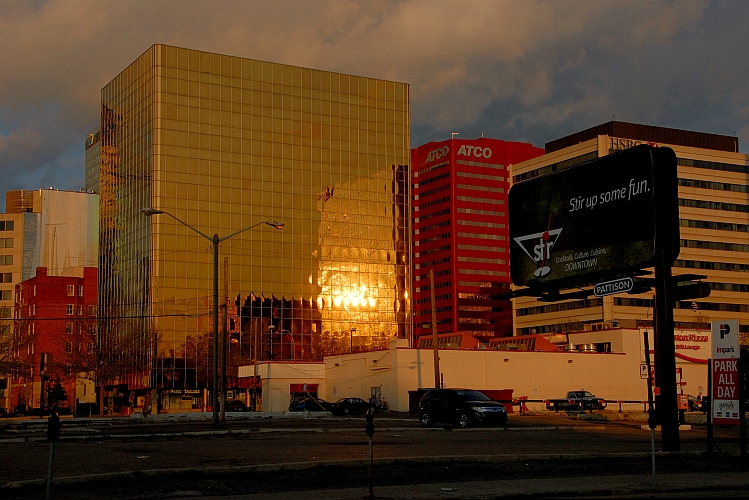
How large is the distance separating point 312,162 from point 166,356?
35.1 meters

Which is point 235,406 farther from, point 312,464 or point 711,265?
point 711,265

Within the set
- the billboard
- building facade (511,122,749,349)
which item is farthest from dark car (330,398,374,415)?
building facade (511,122,749,349)

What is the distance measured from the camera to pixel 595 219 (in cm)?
2794

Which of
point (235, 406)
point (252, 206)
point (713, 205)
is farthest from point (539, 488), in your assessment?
point (713, 205)

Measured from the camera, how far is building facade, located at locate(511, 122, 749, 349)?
148625mm

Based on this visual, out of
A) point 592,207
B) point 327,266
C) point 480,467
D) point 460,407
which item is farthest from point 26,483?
point 327,266

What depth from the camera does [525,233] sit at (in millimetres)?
30859

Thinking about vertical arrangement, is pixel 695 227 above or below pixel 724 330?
above

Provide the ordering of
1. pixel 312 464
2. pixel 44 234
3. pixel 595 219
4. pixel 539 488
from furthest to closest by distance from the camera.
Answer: pixel 44 234 < pixel 595 219 < pixel 312 464 < pixel 539 488

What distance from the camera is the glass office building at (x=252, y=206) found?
399 ft

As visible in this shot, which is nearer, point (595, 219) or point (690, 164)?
point (595, 219)

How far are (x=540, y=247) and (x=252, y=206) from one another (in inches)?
4026

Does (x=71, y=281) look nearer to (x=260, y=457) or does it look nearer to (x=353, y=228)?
(x=353, y=228)

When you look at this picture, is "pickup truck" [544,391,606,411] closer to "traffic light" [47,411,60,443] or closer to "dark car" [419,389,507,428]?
"dark car" [419,389,507,428]
